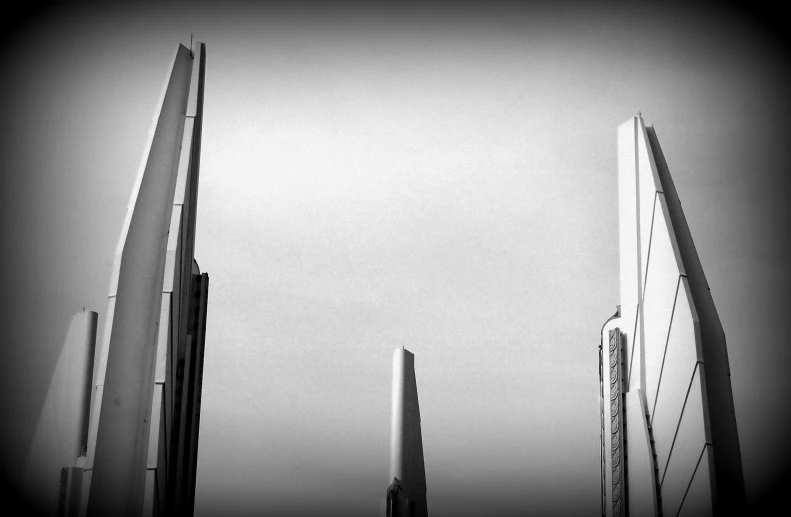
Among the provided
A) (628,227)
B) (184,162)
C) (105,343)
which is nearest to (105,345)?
(105,343)

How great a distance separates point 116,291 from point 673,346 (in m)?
8.84

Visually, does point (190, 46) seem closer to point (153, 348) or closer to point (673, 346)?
point (153, 348)

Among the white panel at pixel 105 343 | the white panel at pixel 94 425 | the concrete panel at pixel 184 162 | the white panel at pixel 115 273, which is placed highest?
the concrete panel at pixel 184 162

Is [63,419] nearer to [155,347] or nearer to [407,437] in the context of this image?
[407,437]

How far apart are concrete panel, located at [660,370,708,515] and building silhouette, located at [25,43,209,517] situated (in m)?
7.58

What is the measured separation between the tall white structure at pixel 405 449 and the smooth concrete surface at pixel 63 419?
5989mm

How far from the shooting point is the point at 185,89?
53.4 ft

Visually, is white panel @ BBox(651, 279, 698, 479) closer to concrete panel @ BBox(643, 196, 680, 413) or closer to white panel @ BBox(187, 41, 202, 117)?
concrete panel @ BBox(643, 196, 680, 413)

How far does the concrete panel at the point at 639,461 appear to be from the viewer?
17.1 metres

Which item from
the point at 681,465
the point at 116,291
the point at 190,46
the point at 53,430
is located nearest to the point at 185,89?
the point at 190,46

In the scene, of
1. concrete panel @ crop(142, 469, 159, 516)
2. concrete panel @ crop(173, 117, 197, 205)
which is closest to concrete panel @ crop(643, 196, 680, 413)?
concrete panel @ crop(173, 117, 197, 205)

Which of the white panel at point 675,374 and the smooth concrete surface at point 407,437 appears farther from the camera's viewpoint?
the smooth concrete surface at point 407,437

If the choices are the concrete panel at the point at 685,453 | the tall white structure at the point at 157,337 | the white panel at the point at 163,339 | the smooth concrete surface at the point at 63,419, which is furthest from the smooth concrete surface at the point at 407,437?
the white panel at the point at 163,339

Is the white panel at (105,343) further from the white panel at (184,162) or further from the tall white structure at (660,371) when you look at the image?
the tall white structure at (660,371)
